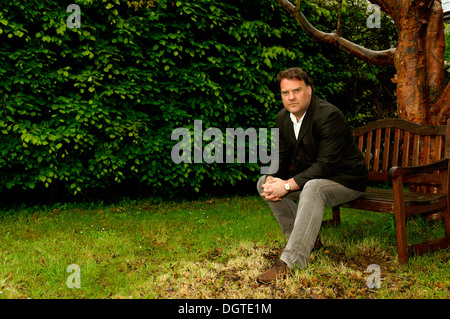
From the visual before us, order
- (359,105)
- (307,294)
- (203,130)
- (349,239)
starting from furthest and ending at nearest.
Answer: (359,105) → (203,130) → (349,239) → (307,294)

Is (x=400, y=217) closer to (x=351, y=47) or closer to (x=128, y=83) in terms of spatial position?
A: (x=351, y=47)

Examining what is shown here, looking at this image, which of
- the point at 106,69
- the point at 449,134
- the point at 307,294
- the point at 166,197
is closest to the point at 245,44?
the point at 106,69

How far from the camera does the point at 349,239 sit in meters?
3.91

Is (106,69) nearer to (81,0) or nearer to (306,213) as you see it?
(81,0)

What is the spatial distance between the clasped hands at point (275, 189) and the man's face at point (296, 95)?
0.63m

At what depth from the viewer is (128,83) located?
531 centimetres

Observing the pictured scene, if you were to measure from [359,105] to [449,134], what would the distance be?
3.89 meters

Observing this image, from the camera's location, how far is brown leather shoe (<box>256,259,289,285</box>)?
2.84m

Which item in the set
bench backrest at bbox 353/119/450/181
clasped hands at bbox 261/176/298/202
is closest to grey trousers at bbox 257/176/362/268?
clasped hands at bbox 261/176/298/202

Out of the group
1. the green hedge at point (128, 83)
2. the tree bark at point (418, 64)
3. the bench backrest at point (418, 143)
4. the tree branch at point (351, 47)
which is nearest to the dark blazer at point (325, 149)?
the bench backrest at point (418, 143)

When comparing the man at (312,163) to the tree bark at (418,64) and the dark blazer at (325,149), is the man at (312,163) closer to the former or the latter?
the dark blazer at (325,149)

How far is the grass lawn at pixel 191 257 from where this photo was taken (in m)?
2.77
